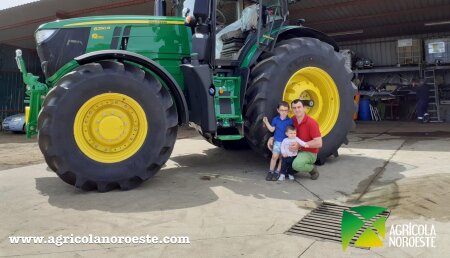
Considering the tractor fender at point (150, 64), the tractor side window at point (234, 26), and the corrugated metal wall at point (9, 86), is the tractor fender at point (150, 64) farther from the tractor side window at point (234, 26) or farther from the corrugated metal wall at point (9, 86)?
the corrugated metal wall at point (9, 86)

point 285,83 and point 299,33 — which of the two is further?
point 299,33

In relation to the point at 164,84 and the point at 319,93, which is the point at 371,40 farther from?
the point at 164,84

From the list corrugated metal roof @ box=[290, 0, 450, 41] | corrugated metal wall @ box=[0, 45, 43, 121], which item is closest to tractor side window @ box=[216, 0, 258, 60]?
corrugated metal roof @ box=[290, 0, 450, 41]

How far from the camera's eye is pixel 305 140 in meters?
4.79

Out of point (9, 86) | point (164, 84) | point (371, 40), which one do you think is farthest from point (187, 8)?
point (9, 86)

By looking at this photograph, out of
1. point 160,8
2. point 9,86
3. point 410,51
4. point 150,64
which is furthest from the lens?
point 9,86

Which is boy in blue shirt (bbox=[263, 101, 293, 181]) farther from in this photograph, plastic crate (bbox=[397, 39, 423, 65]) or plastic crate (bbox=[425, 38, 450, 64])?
plastic crate (bbox=[397, 39, 423, 65])

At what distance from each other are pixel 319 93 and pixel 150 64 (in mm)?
2656

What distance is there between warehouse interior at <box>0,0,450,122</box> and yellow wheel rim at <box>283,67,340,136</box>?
754 cm

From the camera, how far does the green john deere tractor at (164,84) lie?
3.96 m

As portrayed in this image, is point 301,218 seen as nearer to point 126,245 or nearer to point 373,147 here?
point 126,245

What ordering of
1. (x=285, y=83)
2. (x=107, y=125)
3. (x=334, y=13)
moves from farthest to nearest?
(x=334, y=13) → (x=285, y=83) → (x=107, y=125)

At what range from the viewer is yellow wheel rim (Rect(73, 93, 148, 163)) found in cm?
401

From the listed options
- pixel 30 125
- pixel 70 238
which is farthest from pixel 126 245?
pixel 30 125
